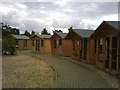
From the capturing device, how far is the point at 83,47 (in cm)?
1382

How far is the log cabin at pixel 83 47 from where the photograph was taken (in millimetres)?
12617

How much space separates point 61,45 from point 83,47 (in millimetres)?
5654

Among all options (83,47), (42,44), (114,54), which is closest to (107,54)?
(114,54)

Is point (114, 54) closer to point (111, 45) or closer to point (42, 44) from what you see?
point (111, 45)

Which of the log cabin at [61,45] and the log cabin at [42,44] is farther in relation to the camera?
the log cabin at [42,44]

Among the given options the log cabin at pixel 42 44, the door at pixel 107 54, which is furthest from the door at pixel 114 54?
the log cabin at pixel 42 44

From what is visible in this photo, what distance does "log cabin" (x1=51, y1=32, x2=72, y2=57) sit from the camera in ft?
61.2

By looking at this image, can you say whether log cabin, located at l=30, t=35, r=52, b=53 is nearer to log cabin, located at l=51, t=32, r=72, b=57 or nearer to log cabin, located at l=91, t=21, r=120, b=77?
log cabin, located at l=51, t=32, r=72, b=57

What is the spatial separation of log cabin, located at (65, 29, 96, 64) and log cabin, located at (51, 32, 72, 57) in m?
2.37

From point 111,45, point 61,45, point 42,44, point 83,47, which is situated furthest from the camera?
point 42,44

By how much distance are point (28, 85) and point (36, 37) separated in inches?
776

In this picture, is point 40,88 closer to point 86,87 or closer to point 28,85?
point 28,85

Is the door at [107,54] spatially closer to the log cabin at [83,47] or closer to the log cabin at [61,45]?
the log cabin at [83,47]

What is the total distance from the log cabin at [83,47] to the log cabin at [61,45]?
2372 millimetres
